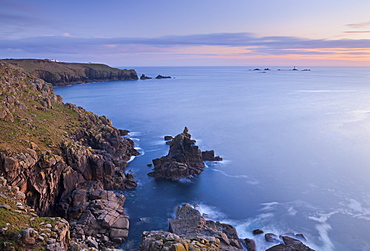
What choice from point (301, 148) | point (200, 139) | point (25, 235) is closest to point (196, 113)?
point (200, 139)

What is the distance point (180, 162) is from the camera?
60.6m

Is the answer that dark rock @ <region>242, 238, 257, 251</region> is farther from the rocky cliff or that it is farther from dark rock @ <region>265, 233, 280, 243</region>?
the rocky cliff

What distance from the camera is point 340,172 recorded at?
6316cm

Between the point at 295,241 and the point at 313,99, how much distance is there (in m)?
148

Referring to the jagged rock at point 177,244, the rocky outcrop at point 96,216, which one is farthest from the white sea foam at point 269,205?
the jagged rock at point 177,244

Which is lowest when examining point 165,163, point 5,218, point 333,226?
point 333,226

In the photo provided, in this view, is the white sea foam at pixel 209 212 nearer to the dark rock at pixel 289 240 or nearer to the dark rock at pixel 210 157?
the dark rock at pixel 289 240

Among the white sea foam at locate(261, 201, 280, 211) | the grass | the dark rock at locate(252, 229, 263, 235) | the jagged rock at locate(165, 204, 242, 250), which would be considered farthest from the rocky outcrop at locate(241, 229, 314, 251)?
the grass

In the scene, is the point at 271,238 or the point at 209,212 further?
the point at 209,212

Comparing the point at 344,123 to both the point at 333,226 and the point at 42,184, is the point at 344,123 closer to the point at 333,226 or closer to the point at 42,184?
the point at 333,226

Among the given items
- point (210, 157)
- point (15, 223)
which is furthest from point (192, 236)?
point (210, 157)

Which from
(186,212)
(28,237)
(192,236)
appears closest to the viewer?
(28,237)

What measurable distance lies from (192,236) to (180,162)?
28130 millimetres

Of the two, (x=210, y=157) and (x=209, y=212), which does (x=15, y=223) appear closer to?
(x=209, y=212)
